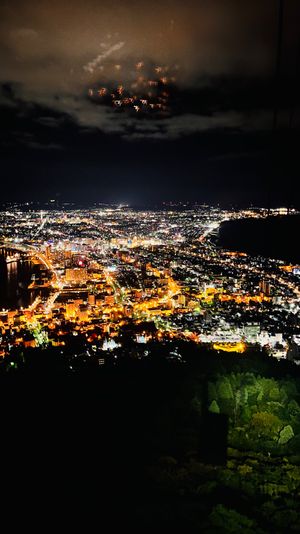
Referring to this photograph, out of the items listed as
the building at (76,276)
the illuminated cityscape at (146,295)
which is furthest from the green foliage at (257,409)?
the building at (76,276)

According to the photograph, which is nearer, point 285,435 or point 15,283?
point 285,435

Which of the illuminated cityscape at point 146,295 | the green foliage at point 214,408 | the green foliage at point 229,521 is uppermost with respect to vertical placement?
the illuminated cityscape at point 146,295

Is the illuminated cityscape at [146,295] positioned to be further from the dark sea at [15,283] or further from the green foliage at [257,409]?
the green foliage at [257,409]

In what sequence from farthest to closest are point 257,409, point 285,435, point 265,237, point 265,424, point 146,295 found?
point 265,237 < point 146,295 < point 257,409 < point 265,424 < point 285,435

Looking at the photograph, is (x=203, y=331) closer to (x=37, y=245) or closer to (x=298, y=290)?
(x=298, y=290)

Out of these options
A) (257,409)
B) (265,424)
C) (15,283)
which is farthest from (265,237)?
(265,424)

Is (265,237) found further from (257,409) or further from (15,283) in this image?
(257,409)

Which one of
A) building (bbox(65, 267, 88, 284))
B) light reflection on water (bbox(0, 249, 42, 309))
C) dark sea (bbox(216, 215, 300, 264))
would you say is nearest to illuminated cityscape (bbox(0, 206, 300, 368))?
building (bbox(65, 267, 88, 284))

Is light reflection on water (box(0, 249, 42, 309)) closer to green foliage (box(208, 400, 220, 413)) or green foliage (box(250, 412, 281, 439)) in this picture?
green foliage (box(208, 400, 220, 413))

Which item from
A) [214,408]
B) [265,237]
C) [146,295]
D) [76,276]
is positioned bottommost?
[214,408]
